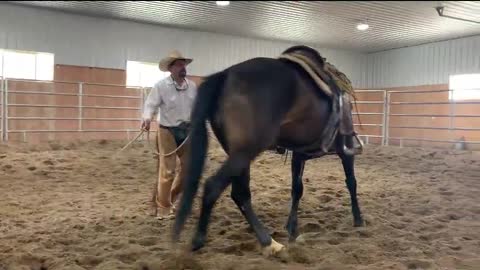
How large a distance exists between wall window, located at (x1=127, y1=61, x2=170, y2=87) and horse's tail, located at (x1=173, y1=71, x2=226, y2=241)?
32.7 feet

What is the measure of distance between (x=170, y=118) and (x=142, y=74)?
9.05 m

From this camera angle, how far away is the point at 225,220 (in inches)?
146

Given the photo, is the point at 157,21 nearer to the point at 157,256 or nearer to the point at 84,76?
the point at 84,76

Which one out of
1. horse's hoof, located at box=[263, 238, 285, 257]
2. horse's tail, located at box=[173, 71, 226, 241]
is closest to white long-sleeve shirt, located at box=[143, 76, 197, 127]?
horse's tail, located at box=[173, 71, 226, 241]

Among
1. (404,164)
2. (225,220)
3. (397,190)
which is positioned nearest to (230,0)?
Result: (225,220)

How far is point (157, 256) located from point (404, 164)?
19.0ft

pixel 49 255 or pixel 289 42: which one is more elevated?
pixel 289 42

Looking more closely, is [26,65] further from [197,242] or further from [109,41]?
[197,242]

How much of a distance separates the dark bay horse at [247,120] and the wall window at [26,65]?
9352 millimetres

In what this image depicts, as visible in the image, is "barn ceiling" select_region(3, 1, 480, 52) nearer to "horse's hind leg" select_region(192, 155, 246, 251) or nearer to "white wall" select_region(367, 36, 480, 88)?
"white wall" select_region(367, 36, 480, 88)

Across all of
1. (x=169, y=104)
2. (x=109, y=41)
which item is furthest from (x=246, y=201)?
(x=109, y=41)

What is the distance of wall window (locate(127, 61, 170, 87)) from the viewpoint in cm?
1250

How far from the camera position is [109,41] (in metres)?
12.1

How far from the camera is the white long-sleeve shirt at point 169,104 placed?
4.00 m
